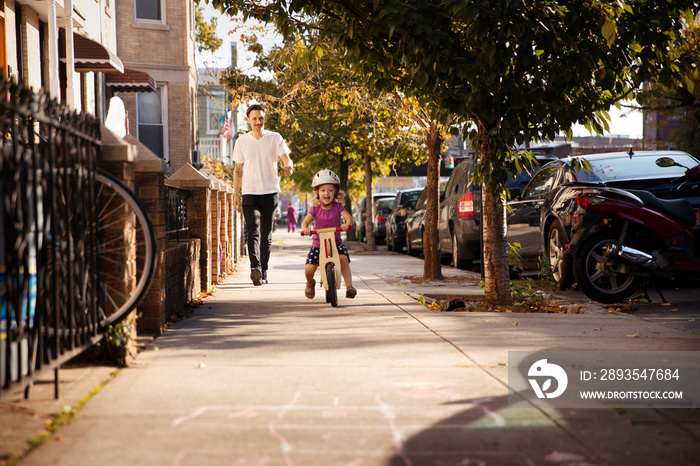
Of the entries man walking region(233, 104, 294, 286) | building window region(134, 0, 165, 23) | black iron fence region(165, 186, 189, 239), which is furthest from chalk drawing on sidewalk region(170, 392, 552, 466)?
building window region(134, 0, 165, 23)

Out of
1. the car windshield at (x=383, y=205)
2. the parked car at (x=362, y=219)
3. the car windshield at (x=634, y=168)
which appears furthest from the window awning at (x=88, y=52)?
the parked car at (x=362, y=219)

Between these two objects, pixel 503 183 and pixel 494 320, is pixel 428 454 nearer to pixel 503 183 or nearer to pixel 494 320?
pixel 494 320

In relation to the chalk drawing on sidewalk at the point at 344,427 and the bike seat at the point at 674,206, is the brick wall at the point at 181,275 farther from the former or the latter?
the bike seat at the point at 674,206

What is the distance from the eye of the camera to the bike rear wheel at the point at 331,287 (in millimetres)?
7762

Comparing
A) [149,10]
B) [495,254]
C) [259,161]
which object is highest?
[149,10]

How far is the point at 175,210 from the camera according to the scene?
7672 mm

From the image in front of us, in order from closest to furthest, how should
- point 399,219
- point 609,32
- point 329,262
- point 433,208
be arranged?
point 609,32 → point 329,262 → point 433,208 → point 399,219

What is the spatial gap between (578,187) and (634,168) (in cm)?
116

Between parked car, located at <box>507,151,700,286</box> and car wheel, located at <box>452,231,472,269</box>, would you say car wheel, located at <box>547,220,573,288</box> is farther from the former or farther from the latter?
car wheel, located at <box>452,231,472,269</box>

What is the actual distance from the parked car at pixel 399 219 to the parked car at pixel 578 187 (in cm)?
1077

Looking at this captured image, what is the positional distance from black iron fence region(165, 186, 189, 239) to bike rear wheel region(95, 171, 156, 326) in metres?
1.97

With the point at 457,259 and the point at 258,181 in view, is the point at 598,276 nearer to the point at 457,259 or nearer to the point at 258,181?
the point at 258,181

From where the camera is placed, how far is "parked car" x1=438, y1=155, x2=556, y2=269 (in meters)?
12.6

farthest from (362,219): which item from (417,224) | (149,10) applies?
(417,224)
